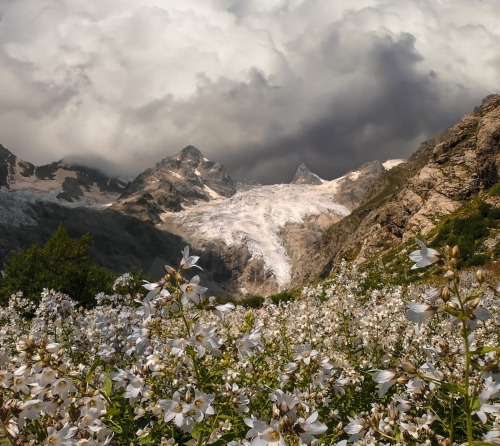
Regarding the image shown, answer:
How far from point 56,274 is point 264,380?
161 ft

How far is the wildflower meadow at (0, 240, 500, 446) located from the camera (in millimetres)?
3180

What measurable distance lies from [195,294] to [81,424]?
5.20ft

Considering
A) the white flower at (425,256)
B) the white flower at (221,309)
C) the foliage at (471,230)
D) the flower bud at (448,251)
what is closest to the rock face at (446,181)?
the foliage at (471,230)

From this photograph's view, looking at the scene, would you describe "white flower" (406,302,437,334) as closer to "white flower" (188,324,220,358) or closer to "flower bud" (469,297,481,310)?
"flower bud" (469,297,481,310)

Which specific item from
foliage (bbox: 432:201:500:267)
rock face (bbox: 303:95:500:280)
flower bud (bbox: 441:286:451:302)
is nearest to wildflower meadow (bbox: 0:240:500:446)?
flower bud (bbox: 441:286:451:302)

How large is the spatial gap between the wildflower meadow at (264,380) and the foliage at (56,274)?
135 feet

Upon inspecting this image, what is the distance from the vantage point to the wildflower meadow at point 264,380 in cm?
318

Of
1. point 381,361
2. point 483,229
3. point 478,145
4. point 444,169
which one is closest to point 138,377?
point 381,361

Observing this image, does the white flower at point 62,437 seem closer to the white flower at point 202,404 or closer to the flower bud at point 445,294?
the white flower at point 202,404

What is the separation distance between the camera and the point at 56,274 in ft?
160

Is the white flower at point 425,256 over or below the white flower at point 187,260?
over

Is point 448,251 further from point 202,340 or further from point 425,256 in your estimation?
point 202,340

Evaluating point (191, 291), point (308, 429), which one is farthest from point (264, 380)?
point (308, 429)

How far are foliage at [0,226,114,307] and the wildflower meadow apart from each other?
41.2m
